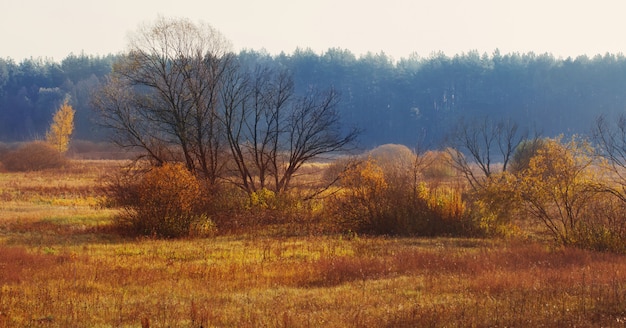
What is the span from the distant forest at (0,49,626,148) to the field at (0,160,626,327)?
10040 cm

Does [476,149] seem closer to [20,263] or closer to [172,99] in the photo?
[172,99]

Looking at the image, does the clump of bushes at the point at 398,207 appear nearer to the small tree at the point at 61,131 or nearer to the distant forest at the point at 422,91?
the small tree at the point at 61,131

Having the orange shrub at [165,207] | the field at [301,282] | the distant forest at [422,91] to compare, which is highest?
the distant forest at [422,91]

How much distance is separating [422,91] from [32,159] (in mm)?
90603

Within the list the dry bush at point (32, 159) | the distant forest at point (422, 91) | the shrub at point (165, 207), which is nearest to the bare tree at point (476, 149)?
the shrub at point (165, 207)

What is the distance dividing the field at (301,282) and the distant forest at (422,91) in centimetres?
10040

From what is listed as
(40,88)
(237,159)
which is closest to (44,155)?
(237,159)

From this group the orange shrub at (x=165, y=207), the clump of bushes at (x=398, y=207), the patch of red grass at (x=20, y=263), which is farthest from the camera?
the clump of bushes at (x=398, y=207)

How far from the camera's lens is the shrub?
2370 centimetres

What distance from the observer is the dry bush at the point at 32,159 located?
67188 mm

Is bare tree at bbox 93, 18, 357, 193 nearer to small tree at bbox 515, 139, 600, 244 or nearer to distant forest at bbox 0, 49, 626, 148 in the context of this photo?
small tree at bbox 515, 139, 600, 244

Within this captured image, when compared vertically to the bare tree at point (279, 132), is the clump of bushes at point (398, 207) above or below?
below

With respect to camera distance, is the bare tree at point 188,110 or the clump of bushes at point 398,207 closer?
the clump of bushes at point 398,207

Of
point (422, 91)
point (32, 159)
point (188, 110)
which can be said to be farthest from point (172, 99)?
point (422, 91)
